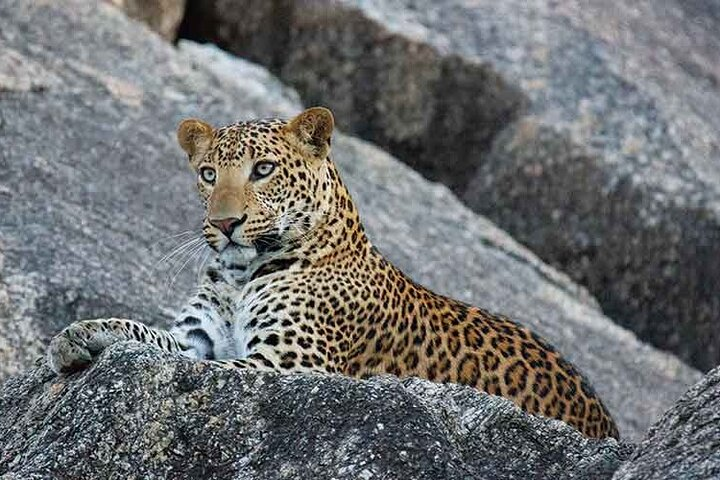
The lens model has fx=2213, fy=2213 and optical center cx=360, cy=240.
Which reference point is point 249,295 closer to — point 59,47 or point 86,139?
point 86,139

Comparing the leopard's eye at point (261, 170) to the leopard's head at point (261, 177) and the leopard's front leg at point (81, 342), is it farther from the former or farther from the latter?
the leopard's front leg at point (81, 342)

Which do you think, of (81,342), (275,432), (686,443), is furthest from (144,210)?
(686,443)

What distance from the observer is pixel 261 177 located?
1280cm

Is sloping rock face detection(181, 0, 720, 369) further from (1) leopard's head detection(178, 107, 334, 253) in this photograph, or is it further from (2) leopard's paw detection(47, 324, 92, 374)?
(2) leopard's paw detection(47, 324, 92, 374)

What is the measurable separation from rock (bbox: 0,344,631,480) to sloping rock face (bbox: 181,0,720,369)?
10.00 meters

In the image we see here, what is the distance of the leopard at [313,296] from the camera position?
12.6 meters

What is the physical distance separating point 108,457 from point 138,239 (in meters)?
A: 6.95

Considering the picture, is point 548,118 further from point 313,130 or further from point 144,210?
point 313,130

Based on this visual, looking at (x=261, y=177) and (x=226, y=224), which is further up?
(x=261, y=177)

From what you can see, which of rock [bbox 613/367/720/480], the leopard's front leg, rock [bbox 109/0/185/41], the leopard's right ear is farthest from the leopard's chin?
rock [bbox 109/0/185/41]

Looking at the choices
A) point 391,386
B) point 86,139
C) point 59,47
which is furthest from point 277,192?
point 59,47

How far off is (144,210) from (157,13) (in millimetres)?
4808

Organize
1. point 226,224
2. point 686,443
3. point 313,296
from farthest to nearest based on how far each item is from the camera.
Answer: point 313,296 < point 226,224 < point 686,443

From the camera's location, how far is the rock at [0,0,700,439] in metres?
15.0
